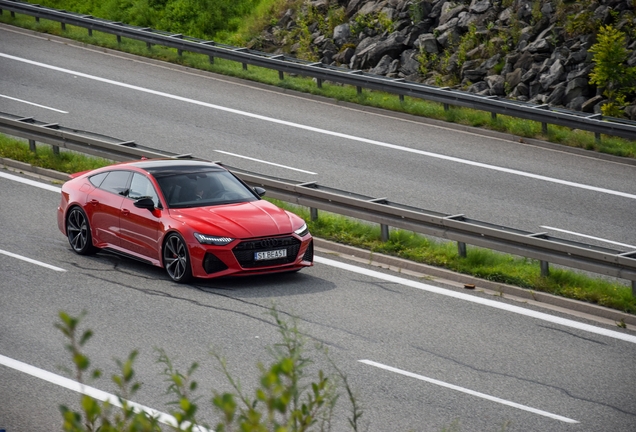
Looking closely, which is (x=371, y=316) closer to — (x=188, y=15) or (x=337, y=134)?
(x=337, y=134)

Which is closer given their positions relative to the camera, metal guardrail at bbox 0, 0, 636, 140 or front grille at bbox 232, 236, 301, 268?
front grille at bbox 232, 236, 301, 268

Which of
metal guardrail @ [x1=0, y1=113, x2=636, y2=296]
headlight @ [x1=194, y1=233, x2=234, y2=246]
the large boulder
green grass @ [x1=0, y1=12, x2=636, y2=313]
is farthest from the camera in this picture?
the large boulder

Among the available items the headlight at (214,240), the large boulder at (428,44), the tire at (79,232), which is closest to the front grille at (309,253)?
the headlight at (214,240)

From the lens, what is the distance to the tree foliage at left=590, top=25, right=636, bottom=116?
72.8 feet

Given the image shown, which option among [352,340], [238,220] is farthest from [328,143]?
[352,340]

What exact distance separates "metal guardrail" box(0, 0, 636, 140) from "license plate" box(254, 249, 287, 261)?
34.2ft

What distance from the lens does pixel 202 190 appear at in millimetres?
13969

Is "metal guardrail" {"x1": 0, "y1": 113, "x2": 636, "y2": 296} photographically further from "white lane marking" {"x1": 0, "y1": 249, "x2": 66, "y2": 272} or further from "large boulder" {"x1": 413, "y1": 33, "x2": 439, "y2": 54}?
"large boulder" {"x1": 413, "y1": 33, "x2": 439, "y2": 54}

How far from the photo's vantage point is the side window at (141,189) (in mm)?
13812

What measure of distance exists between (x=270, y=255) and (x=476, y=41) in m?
14.3

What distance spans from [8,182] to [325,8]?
13949 millimetres

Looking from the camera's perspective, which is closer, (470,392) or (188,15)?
(470,392)

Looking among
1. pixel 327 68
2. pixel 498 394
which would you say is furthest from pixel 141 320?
pixel 327 68

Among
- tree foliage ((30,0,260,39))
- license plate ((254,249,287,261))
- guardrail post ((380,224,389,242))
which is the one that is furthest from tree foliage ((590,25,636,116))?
tree foliage ((30,0,260,39))
